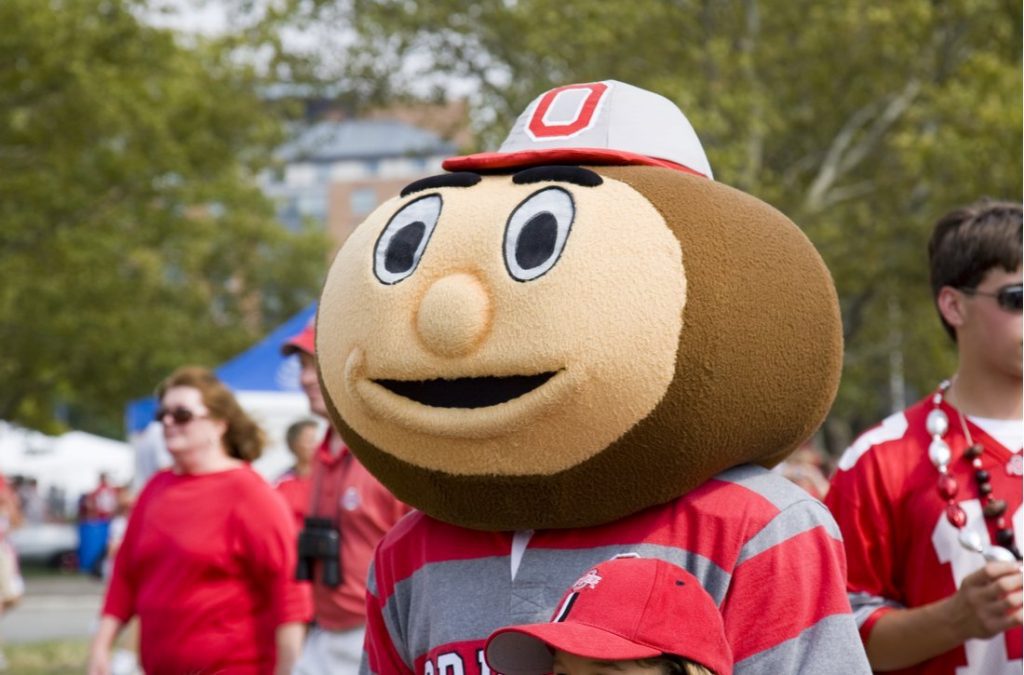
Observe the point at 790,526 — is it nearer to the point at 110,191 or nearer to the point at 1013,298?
the point at 1013,298

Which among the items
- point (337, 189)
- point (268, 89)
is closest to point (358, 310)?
point (268, 89)

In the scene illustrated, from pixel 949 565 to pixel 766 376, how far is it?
1076 mm

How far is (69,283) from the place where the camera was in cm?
1997

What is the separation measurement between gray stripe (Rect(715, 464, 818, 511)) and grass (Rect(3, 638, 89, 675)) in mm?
9628

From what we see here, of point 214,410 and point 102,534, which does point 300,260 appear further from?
point 214,410

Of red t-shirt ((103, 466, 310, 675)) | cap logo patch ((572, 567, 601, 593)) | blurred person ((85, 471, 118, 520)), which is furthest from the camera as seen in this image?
blurred person ((85, 471, 118, 520))

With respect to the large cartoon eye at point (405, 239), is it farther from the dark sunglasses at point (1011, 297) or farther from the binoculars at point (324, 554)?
the binoculars at point (324, 554)

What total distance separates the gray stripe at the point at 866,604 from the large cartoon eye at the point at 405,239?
54.8 inches

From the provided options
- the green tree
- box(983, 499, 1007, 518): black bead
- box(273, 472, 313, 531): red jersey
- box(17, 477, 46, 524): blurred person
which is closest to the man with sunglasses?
box(983, 499, 1007, 518): black bead

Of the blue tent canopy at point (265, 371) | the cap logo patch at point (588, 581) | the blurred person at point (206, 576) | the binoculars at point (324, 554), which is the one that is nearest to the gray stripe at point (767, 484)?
the cap logo patch at point (588, 581)

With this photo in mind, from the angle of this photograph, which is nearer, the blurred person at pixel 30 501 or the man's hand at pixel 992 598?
the man's hand at pixel 992 598

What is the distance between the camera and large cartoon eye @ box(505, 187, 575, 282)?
2.49 meters

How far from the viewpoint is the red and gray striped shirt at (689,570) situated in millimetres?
2396

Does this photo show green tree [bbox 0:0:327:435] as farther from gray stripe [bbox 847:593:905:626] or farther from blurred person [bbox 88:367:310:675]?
gray stripe [bbox 847:593:905:626]
